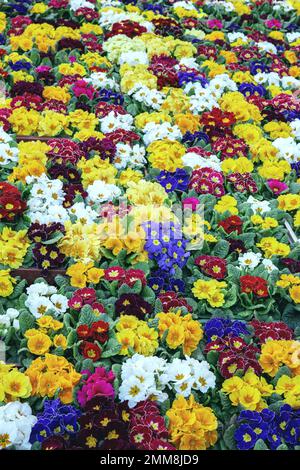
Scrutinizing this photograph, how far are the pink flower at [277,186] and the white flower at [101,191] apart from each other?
1.13 m

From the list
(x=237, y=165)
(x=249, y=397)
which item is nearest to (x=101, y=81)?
(x=237, y=165)

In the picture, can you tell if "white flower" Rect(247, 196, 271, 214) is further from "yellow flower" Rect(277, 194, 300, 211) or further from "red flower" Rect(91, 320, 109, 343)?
"red flower" Rect(91, 320, 109, 343)

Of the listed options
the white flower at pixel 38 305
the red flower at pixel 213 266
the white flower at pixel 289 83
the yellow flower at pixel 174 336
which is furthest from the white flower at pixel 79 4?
the yellow flower at pixel 174 336

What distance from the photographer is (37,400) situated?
309cm

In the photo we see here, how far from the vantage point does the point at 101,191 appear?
170 inches

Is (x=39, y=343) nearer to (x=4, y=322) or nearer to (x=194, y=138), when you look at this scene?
(x=4, y=322)

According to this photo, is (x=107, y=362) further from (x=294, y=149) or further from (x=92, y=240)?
(x=294, y=149)

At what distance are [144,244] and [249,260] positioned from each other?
25.5 inches

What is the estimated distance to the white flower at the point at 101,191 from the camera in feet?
14.1

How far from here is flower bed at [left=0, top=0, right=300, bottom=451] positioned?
307cm

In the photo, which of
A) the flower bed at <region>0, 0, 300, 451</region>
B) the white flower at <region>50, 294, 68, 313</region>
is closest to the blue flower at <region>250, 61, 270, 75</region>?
the flower bed at <region>0, 0, 300, 451</region>

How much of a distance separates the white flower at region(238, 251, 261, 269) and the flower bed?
1cm

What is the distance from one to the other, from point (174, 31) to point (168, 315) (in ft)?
13.7

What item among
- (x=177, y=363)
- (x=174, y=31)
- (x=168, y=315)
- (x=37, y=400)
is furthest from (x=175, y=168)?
(x=174, y=31)
